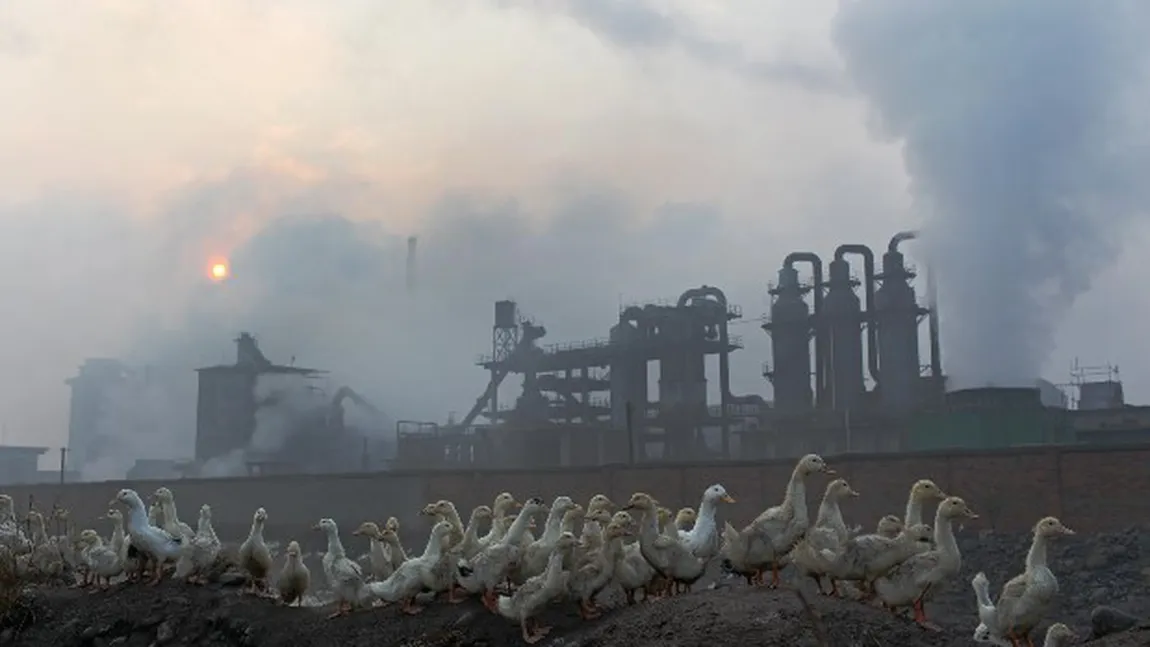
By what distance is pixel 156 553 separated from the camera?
632 inches

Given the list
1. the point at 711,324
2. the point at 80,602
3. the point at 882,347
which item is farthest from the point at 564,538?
the point at 711,324

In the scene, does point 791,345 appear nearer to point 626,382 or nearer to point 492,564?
point 626,382

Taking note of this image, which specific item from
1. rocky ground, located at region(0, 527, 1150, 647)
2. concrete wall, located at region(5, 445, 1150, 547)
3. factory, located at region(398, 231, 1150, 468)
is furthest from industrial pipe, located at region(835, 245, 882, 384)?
rocky ground, located at region(0, 527, 1150, 647)

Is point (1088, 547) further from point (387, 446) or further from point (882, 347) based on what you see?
point (387, 446)

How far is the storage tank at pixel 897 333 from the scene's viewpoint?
157ft

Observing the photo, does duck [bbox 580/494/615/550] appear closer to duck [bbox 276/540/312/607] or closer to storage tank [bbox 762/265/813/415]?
duck [bbox 276/540/312/607]

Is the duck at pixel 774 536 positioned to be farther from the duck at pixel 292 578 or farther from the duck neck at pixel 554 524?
the duck at pixel 292 578

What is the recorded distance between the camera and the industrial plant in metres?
44.8

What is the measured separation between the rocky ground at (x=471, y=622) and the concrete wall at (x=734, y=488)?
4726 mm

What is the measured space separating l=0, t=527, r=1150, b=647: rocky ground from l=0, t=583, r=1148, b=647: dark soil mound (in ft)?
0.05

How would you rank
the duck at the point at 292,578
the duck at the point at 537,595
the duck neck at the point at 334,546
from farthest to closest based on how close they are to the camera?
the duck at the point at 292,578 → the duck neck at the point at 334,546 → the duck at the point at 537,595

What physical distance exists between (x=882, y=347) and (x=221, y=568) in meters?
37.6

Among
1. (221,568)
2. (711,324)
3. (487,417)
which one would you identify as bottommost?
(221,568)

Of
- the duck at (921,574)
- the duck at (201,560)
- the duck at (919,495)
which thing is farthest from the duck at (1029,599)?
the duck at (201,560)
